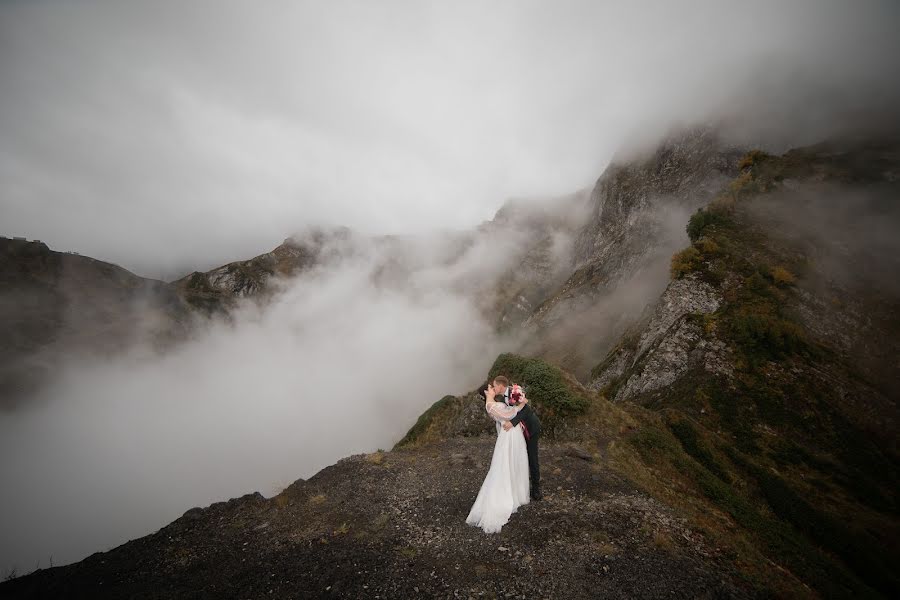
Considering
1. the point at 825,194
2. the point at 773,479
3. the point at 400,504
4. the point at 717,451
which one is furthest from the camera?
the point at 825,194

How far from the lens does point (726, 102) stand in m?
77.0

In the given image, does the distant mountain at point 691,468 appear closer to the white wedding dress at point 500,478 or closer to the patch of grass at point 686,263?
the patch of grass at point 686,263

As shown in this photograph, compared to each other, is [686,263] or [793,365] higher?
[686,263]

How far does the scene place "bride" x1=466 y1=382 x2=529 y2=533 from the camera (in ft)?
34.4

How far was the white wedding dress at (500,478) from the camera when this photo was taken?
10.5 metres

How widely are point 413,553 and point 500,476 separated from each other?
3.41 m

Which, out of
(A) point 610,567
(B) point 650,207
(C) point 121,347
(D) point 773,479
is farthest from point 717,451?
(C) point 121,347

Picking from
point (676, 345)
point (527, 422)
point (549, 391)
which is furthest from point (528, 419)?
point (676, 345)

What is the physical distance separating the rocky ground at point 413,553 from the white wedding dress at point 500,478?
0.43 metres

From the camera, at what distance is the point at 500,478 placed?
10750mm

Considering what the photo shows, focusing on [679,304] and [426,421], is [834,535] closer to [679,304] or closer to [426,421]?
[679,304]

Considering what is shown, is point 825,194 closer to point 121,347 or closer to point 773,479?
point 773,479

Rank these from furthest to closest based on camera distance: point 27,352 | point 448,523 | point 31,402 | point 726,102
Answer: point 31,402 → point 27,352 → point 726,102 → point 448,523

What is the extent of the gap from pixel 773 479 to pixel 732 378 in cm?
1104
